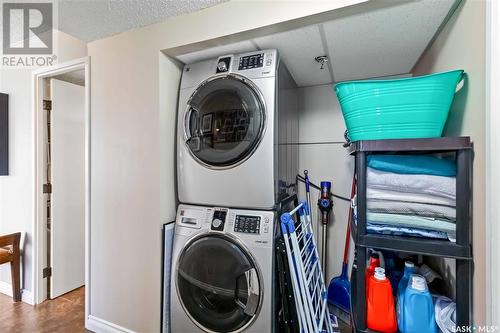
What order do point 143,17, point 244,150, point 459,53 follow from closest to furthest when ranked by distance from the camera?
point 459,53 → point 244,150 → point 143,17

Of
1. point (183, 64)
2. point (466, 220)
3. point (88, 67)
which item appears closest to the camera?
point (466, 220)

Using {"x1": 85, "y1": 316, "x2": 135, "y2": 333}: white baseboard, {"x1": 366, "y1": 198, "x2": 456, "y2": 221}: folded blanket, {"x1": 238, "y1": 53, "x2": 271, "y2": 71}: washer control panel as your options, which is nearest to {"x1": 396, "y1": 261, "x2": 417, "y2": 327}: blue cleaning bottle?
{"x1": 366, "y1": 198, "x2": 456, "y2": 221}: folded blanket

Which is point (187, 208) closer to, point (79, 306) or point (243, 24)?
point (243, 24)

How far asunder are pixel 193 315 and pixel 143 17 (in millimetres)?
1964

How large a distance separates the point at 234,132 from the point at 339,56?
0.89 meters

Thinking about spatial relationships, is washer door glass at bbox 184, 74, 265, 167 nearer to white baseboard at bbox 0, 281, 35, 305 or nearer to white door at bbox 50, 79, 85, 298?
white door at bbox 50, 79, 85, 298

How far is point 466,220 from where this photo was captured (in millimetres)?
956

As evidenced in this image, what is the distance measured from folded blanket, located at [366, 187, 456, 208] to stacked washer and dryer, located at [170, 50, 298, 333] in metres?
0.53

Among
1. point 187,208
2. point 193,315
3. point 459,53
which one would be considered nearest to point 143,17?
point 187,208

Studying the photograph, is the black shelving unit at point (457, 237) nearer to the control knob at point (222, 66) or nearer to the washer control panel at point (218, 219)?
the washer control panel at point (218, 219)

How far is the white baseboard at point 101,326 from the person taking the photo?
1789 millimetres

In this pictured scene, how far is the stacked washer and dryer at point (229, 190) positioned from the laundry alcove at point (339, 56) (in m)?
0.11

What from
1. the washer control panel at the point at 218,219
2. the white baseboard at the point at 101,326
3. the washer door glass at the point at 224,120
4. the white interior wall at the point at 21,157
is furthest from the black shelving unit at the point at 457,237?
the white interior wall at the point at 21,157

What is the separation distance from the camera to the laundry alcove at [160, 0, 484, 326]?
116 centimetres
